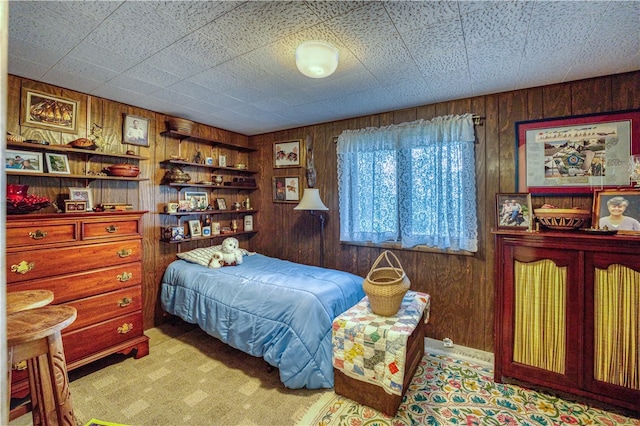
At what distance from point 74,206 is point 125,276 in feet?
2.23

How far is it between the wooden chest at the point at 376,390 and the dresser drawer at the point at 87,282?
1.87 meters

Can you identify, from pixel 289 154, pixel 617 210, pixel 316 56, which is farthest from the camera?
pixel 289 154

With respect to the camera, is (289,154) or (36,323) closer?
(36,323)

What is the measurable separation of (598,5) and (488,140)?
118 centimetres

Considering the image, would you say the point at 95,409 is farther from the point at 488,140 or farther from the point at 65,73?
the point at 488,140

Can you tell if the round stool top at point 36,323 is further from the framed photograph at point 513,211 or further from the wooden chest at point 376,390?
the framed photograph at point 513,211

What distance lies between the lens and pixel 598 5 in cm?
131

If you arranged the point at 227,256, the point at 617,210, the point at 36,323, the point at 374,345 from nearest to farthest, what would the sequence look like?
the point at 36,323, the point at 374,345, the point at 617,210, the point at 227,256

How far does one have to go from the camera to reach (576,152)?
213 cm

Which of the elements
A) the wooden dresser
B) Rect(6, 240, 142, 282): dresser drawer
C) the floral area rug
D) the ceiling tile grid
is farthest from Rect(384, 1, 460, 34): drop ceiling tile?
Rect(6, 240, 142, 282): dresser drawer

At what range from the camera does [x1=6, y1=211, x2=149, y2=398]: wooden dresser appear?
1.84 meters

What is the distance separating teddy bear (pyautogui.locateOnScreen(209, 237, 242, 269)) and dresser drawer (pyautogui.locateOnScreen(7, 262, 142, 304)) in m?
0.67

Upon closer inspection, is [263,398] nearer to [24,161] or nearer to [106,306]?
[106,306]

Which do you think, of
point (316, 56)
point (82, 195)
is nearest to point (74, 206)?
point (82, 195)
